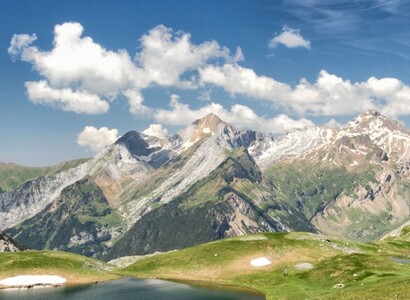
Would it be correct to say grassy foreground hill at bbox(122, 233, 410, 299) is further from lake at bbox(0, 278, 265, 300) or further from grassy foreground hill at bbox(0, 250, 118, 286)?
grassy foreground hill at bbox(0, 250, 118, 286)

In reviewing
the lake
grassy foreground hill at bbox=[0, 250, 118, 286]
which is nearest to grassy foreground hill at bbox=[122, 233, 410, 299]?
the lake

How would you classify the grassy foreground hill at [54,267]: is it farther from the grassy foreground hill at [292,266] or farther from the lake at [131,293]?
the grassy foreground hill at [292,266]

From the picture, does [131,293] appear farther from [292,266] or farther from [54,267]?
[292,266]

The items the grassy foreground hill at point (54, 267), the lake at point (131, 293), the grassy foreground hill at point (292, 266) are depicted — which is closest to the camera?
the grassy foreground hill at point (292, 266)

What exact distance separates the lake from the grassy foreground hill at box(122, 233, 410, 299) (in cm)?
878

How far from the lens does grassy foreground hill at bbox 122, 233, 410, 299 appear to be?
8894 centimetres

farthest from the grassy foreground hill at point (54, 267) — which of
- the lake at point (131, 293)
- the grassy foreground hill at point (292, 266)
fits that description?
the grassy foreground hill at point (292, 266)

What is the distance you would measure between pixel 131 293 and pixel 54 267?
31.6 metres

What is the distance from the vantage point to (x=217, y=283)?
108m

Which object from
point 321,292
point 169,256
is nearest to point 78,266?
point 169,256

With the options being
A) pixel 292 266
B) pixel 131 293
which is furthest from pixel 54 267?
pixel 292 266

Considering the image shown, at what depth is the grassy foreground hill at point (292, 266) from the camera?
88.9m

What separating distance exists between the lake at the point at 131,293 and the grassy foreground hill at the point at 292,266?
8784 millimetres

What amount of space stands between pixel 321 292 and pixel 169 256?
6067cm
